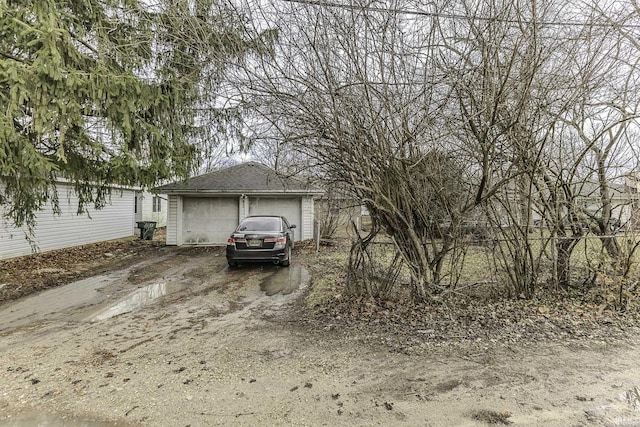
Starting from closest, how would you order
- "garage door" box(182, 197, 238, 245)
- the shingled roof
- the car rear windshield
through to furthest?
the car rear windshield < the shingled roof < "garage door" box(182, 197, 238, 245)

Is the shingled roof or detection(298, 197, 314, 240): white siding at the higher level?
the shingled roof

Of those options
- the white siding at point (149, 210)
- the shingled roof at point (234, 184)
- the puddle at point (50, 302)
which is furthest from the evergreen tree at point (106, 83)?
the white siding at point (149, 210)

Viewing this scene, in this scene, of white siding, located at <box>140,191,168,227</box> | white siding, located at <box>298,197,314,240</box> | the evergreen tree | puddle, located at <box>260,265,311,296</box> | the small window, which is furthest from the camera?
the small window

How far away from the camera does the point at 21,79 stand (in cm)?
463

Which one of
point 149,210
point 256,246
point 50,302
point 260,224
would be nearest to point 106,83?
point 50,302

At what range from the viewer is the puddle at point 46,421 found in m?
2.46

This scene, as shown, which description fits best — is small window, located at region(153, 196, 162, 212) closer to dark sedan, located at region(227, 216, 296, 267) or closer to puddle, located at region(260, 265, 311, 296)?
dark sedan, located at region(227, 216, 296, 267)

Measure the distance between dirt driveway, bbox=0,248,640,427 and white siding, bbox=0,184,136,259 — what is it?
624 centimetres

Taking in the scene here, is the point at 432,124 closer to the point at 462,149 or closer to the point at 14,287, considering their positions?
the point at 462,149

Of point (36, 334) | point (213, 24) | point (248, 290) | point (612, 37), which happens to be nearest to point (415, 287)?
A: point (248, 290)

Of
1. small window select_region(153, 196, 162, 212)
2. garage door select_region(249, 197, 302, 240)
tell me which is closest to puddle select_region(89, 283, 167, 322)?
garage door select_region(249, 197, 302, 240)

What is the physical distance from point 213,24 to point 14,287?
681cm

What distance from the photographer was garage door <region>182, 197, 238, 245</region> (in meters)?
13.2

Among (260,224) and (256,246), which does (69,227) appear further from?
(256,246)
